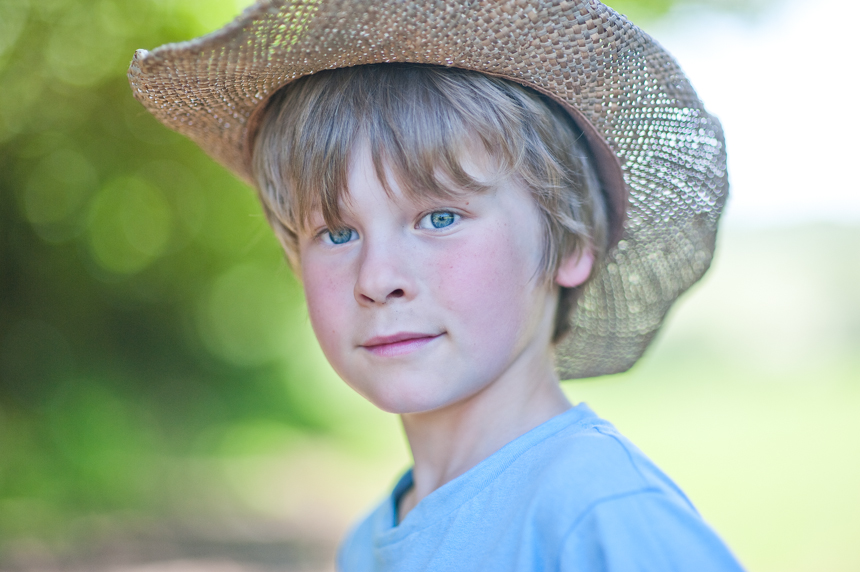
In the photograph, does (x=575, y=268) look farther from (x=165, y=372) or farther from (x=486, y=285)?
(x=165, y=372)

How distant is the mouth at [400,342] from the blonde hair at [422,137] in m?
0.22

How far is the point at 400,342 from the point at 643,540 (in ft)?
1.70

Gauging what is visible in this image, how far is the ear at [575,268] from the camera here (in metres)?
1.38

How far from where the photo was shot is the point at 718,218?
1531 millimetres

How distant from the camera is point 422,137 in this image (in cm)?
118

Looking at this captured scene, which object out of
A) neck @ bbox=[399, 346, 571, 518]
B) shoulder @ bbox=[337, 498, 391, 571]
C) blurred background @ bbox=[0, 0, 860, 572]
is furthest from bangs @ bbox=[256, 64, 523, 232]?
blurred background @ bbox=[0, 0, 860, 572]

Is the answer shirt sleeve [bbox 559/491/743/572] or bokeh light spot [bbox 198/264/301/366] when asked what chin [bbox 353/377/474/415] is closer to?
shirt sleeve [bbox 559/491/743/572]

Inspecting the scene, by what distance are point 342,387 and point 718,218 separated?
454 centimetres

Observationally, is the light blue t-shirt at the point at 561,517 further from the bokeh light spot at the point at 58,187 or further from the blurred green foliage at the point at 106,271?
the bokeh light spot at the point at 58,187

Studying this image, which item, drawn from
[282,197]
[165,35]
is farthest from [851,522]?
[165,35]

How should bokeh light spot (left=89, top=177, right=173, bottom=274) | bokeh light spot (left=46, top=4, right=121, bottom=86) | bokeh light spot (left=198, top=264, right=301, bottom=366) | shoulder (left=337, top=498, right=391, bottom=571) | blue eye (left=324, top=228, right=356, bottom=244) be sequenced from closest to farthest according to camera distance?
blue eye (left=324, top=228, right=356, bottom=244) < shoulder (left=337, top=498, right=391, bottom=571) < bokeh light spot (left=46, top=4, right=121, bottom=86) < bokeh light spot (left=89, top=177, right=173, bottom=274) < bokeh light spot (left=198, top=264, right=301, bottom=366)

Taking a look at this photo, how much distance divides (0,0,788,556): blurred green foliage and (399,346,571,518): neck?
2494 millimetres

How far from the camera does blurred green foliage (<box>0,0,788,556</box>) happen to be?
12.8 ft

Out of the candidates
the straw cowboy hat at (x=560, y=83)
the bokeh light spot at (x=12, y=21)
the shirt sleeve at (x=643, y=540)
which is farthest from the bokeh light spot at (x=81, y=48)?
the shirt sleeve at (x=643, y=540)
